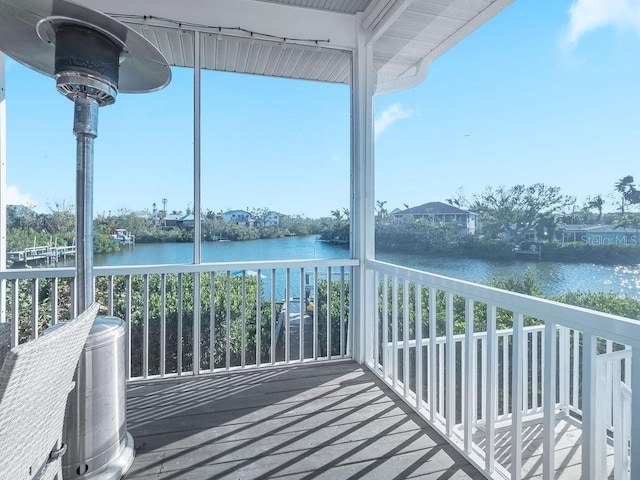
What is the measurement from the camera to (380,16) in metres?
2.80

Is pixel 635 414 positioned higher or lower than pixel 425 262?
lower

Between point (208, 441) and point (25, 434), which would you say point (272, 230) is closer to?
point (208, 441)

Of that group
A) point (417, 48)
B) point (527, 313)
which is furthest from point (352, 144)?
point (527, 313)

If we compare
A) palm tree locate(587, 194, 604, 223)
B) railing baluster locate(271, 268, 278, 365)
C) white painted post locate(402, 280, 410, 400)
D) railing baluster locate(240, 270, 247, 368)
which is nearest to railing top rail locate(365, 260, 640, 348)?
white painted post locate(402, 280, 410, 400)

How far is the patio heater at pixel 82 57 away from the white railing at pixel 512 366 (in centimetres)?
176

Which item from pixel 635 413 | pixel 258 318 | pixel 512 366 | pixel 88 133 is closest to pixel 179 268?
pixel 258 318

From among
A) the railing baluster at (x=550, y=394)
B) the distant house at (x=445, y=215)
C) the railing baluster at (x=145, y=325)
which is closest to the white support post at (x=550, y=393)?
the railing baluster at (x=550, y=394)

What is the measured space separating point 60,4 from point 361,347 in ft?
8.99

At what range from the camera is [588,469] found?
126 cm

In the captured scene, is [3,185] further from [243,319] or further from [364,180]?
[364,180]

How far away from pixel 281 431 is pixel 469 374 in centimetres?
103

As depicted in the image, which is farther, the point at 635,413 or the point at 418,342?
the point at 418,342

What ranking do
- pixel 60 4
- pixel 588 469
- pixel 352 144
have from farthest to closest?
pixel 352 144 < pixel 60 4 < pixel 588 469

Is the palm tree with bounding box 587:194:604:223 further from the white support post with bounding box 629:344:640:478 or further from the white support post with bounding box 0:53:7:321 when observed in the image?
the white support post with bounding box 0:53:7:321
